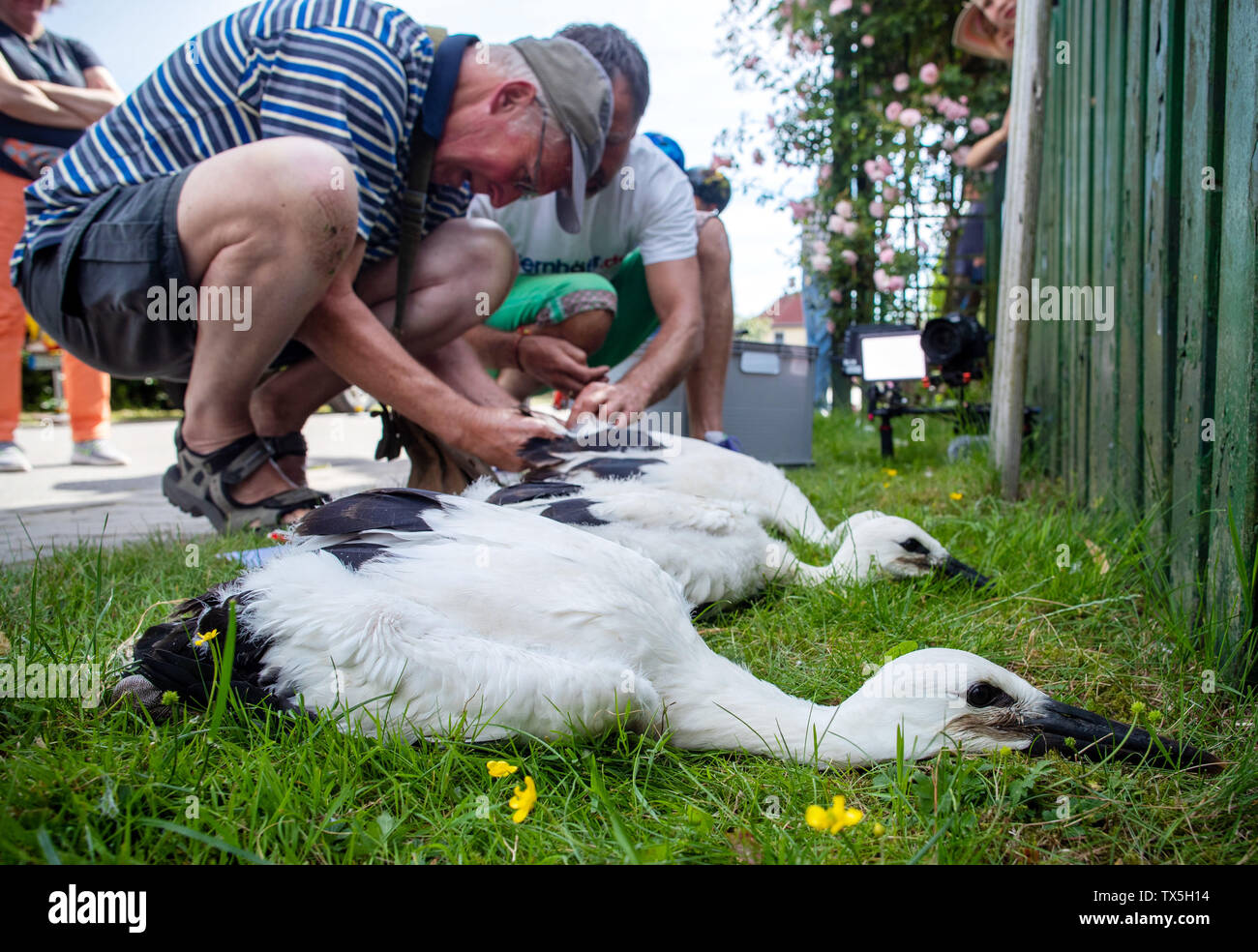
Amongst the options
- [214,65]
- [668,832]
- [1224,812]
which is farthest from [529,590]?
[214,65]

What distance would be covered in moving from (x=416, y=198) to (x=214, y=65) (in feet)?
2.41

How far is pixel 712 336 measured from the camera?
15.1 ft

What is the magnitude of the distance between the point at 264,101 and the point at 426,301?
93 centimetres

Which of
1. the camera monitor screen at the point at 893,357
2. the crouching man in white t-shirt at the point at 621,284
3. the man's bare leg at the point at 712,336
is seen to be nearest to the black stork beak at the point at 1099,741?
the crouching man in white t-shirt at the point at 621,284

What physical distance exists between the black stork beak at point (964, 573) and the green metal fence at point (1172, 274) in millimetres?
415

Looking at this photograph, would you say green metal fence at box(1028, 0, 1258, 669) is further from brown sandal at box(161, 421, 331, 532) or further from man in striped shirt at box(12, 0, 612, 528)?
brown sandal at box(161, 421, 331, 532)

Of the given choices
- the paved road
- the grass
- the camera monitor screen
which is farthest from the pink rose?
the grass

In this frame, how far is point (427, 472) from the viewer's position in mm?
3588

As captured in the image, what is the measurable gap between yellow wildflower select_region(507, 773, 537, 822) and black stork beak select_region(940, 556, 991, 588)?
4.84ft

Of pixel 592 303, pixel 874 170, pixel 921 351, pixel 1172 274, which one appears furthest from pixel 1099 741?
pixel 874 170

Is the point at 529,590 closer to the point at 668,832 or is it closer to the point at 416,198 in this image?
the point at 668,832

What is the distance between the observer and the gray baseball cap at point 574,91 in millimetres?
3025

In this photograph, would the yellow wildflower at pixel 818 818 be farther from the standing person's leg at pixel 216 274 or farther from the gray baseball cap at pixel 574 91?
the gray baseball cap at pixel 574 91
